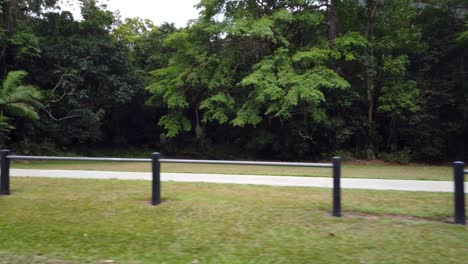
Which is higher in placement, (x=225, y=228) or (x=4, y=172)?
(x=4, y=172)

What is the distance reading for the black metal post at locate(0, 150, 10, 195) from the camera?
8.37m

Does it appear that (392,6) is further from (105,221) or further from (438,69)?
(105,221)

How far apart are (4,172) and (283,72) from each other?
17909 millimetres

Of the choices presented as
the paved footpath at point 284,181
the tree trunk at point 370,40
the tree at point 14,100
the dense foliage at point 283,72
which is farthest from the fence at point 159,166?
the tree trunk at point 370,40

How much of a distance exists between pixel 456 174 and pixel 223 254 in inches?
154

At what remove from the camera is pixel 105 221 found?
6738 millimetres

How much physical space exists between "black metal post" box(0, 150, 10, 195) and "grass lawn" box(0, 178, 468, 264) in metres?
0.38

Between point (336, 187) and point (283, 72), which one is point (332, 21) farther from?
point (336, 187)

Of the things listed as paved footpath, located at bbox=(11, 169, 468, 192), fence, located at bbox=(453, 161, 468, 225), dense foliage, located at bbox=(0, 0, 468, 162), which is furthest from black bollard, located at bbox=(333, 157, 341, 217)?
dense foliage, located at bbox=(0, 0, 468, 162)

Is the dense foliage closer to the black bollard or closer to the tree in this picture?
the tree

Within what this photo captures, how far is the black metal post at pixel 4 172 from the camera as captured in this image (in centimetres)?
837

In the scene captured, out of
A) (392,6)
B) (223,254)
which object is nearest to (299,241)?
(223,254)

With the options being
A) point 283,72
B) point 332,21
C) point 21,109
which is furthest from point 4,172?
point 332,21

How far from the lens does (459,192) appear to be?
6.49 m
